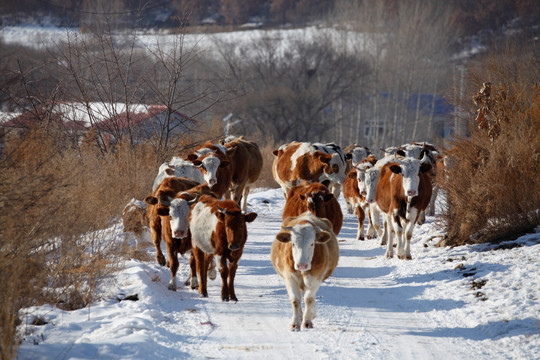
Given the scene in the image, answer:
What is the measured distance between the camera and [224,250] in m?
9.00

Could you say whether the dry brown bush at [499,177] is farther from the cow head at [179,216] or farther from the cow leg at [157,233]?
the cow leg at [157,233]

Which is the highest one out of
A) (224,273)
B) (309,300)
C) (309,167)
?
(309,167)

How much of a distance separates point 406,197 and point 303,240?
4998 millimetres

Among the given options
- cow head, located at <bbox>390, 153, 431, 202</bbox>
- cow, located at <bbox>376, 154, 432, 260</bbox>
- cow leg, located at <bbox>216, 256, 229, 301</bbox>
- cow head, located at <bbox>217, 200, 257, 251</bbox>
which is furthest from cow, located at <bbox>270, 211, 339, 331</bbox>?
cow, located at <bbox>376, 154, 432, 260</bbox>

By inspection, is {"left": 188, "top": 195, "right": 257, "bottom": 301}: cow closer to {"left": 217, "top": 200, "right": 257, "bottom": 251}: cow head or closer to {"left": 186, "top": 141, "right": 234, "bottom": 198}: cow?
{"left": 217, "top": 200, "right": 257, "bottom": 251}: cow head

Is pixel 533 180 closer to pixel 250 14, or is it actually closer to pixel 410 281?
pixel 410 281

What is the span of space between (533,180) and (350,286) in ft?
14.3

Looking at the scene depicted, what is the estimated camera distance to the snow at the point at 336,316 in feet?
22.9

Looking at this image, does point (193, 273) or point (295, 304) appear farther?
point (193, 273)

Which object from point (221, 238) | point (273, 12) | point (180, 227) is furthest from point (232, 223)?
point (273, 12)

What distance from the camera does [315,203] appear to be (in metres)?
10.3

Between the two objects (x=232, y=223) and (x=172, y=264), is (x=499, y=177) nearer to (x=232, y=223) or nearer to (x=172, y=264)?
(x=232, y=223)

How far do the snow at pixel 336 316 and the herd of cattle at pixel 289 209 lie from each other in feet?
1.69

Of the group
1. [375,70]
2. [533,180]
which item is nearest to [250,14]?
[375,70]
